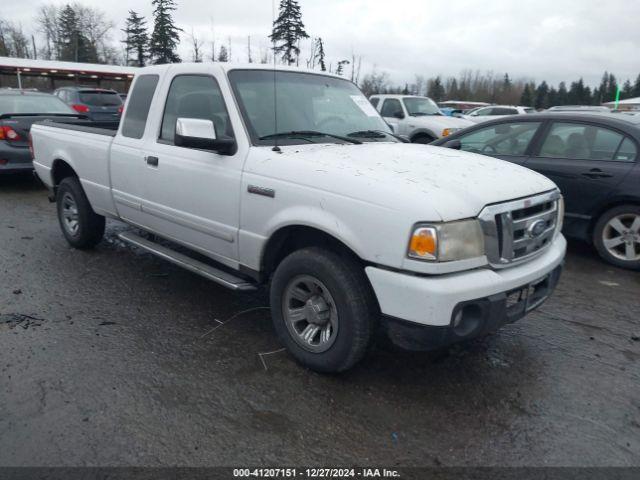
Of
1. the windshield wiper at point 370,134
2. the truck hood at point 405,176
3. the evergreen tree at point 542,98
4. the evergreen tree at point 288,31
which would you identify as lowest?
the truck hood at point 405,176

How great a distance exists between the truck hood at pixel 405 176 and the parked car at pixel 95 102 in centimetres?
1410

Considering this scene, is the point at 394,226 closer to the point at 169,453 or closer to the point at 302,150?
the point at 302,150

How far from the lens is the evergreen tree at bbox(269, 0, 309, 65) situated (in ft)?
14.5

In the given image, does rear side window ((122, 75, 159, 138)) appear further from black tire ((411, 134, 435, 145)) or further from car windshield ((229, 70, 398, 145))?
black tire ((411, 134, 435, 145))

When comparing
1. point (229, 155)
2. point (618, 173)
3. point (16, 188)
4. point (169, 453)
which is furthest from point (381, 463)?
point (16, 188)

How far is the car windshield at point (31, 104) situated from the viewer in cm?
888

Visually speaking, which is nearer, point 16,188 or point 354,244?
point 354,244

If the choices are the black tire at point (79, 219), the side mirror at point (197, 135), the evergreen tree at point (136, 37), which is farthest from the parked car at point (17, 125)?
the evergreen tree at point (136, 37)

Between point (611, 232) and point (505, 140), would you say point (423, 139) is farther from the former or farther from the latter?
point (611, 232)

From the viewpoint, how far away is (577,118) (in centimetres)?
577

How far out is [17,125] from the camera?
827 cm

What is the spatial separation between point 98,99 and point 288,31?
45.2 feet

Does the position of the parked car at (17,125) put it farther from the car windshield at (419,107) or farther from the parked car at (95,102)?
the car windshield at (419,107)

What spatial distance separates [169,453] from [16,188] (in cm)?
820
